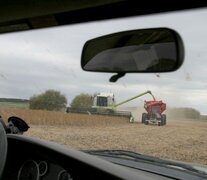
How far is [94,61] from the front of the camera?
2.24m

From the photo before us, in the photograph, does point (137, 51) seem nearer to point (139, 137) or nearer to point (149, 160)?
point (149, 160)

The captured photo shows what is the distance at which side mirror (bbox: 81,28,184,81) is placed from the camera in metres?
1.94

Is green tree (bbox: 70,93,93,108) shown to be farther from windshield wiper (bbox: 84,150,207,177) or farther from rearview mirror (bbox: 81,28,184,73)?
rearview mirror (bbox: 81,28,184,73)

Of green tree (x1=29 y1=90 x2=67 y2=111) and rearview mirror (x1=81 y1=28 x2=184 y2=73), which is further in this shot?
green tree (x1=29 y1=90 x2=67 y2=111)

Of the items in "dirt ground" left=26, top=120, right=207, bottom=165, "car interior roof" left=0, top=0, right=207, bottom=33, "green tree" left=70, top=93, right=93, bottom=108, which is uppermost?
"car interior roof" left=0, top=0, right=207, bottom=33

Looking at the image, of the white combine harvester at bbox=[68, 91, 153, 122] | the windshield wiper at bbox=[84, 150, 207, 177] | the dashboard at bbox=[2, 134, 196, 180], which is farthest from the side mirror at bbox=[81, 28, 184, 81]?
the white combine harvester at bbox=[68, 91, 153, 122]

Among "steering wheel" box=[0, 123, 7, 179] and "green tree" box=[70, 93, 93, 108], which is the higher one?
"green tree" box=[70, 93, 93, 108]

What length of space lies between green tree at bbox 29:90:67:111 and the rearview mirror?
6.05ft

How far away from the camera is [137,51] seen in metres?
2.05

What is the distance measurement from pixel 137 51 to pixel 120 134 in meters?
3.70

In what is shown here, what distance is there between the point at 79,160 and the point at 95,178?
0.33 ft

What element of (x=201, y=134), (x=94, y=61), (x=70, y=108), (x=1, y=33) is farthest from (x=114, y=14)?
(x=201, y=134)

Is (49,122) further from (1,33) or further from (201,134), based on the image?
(1,33)

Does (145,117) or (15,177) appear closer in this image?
(15,177)
